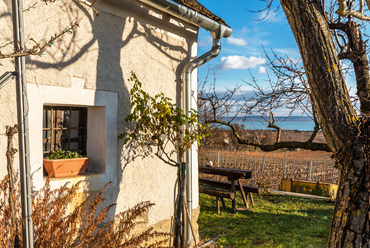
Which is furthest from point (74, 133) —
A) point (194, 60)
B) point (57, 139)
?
point (194, 60)

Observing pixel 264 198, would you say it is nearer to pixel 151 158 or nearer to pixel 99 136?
pixel 151 158

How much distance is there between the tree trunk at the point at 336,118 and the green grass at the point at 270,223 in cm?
230

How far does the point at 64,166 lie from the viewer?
2982 mm

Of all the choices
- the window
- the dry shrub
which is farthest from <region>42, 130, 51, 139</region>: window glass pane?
the dry shrub

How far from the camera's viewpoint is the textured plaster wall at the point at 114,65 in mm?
2721

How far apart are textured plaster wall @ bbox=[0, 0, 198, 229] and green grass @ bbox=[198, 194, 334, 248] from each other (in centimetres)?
125

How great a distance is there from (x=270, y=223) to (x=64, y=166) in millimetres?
4408

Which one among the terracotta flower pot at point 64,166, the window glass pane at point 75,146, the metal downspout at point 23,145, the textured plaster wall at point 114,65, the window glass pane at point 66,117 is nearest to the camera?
the metal downspout at point 23,145

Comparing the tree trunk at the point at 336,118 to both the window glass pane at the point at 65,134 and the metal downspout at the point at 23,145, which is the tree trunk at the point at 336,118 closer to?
the metal downspout at the point at 23,145

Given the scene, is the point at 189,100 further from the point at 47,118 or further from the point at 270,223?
the point at 270,223

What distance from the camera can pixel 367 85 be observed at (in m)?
4.28

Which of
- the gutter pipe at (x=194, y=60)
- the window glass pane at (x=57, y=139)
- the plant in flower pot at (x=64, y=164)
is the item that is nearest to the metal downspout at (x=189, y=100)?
the gutter pipe at (x=194, y=60)

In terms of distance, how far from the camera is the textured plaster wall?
2.72 metres

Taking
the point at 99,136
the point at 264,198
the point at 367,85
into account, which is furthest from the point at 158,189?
the point at 264,198
